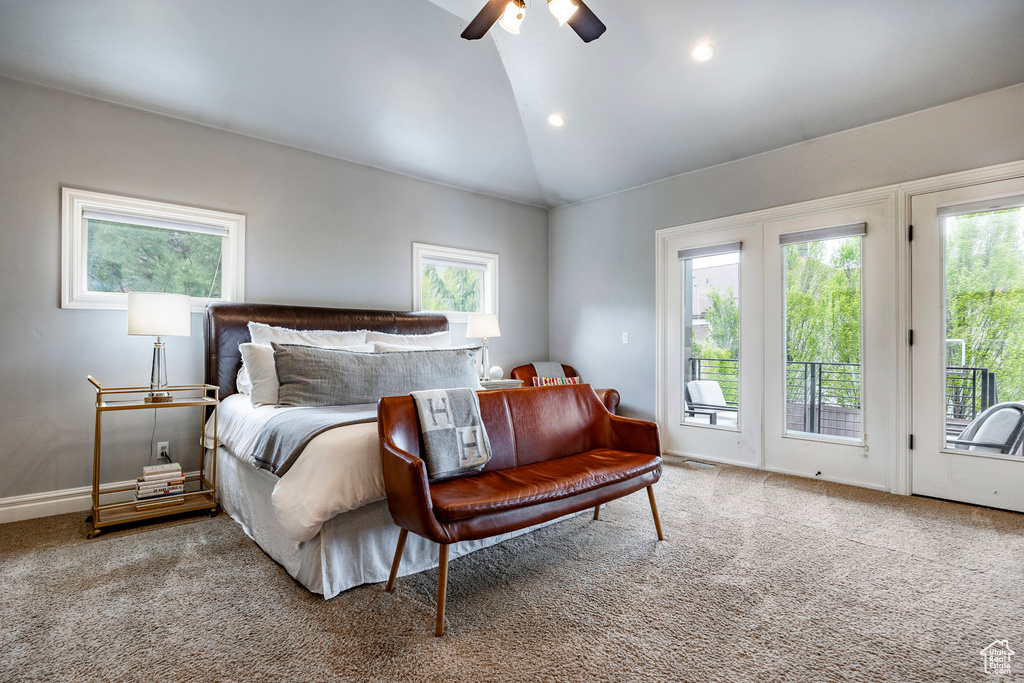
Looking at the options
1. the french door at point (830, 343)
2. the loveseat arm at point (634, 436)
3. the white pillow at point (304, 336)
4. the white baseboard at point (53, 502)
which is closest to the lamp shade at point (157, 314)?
the white pillow at point (304, 336)

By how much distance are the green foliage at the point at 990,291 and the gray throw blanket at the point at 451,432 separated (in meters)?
3.17

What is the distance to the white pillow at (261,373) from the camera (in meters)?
3.00

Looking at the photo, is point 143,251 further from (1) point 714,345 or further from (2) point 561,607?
(1) point 714,345

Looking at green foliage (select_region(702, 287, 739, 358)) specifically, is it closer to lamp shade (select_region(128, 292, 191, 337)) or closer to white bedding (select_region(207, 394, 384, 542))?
white bedding (select_region(207, 394, 384, 542))

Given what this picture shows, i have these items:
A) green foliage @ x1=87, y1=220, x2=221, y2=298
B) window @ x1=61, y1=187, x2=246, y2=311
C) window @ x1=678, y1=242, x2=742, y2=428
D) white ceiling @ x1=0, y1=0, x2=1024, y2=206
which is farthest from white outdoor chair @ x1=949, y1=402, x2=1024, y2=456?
green foliage @ x1=87, y1=220, x2=221, y2=298

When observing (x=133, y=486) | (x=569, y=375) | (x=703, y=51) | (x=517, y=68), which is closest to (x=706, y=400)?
(x=569, y=375)

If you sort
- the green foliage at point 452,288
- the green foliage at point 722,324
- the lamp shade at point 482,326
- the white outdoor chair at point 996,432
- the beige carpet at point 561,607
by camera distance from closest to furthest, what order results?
the beige carpet at point 561,607
the white outdoor chair at point 996,432
the green foliage at point 722,324
the lamp shade at point 482,326
the green foliage at point 452,288

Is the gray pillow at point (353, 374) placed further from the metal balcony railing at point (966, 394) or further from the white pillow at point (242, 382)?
the metal balcony railing at point (966, 394)

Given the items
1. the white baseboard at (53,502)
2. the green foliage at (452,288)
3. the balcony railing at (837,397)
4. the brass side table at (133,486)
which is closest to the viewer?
the brass side table at (133,486)

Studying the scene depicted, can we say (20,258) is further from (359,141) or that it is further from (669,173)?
(669,173)

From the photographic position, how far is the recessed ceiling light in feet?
10.8

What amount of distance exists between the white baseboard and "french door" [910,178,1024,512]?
5.10 m

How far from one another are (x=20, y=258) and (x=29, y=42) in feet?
3.97

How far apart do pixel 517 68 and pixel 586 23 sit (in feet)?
5.62
